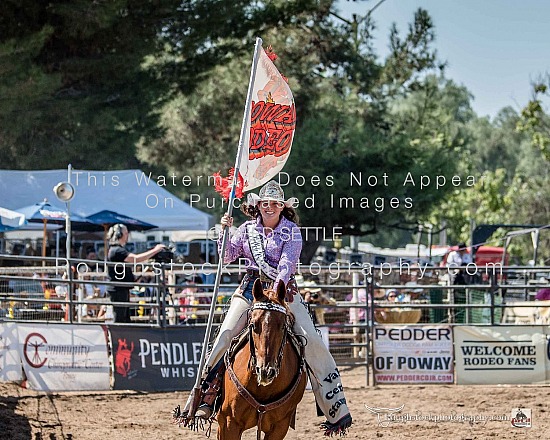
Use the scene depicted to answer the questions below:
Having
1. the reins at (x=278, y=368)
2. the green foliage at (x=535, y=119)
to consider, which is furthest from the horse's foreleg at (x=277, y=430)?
the green foliage at (x=535, y=119)

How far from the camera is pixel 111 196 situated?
56.4ft

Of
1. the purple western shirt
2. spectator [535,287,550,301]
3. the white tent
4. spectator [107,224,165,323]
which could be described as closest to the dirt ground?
spectator [107,224,165,323]

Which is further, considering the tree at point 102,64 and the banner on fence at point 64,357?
the tree at point 102,64

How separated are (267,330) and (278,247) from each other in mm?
932

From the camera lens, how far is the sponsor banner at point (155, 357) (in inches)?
452

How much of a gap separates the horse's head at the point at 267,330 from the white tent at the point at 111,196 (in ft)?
36.4

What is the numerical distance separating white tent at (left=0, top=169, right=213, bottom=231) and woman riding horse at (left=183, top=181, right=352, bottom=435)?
10.4 meters

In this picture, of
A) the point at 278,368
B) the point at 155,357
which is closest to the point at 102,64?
the point at 155,357

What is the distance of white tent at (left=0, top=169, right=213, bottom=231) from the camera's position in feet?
55.3

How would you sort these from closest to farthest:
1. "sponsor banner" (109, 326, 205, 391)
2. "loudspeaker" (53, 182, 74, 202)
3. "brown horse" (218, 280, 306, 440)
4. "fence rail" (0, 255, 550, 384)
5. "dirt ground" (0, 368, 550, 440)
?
"brown horse" (218, 280, 306, 440) < "dirt ground" (0, 368, 550, 440) < "sponsor banner" (109, 326, 205, 391) < "fence rail" (0, 255, 550, 384) < "loudspeaker" (53, 182, 74, 202)

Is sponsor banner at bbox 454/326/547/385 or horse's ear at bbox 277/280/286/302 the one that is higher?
horse's ear at bbox 277/280/286/302

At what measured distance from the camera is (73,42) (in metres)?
19.7

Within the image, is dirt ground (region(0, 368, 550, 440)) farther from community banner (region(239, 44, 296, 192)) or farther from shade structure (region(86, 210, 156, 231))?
shade structure (region(86, 210, 156, 231))

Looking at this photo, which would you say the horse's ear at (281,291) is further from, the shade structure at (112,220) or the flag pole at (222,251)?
the shade structure at (112,220)
